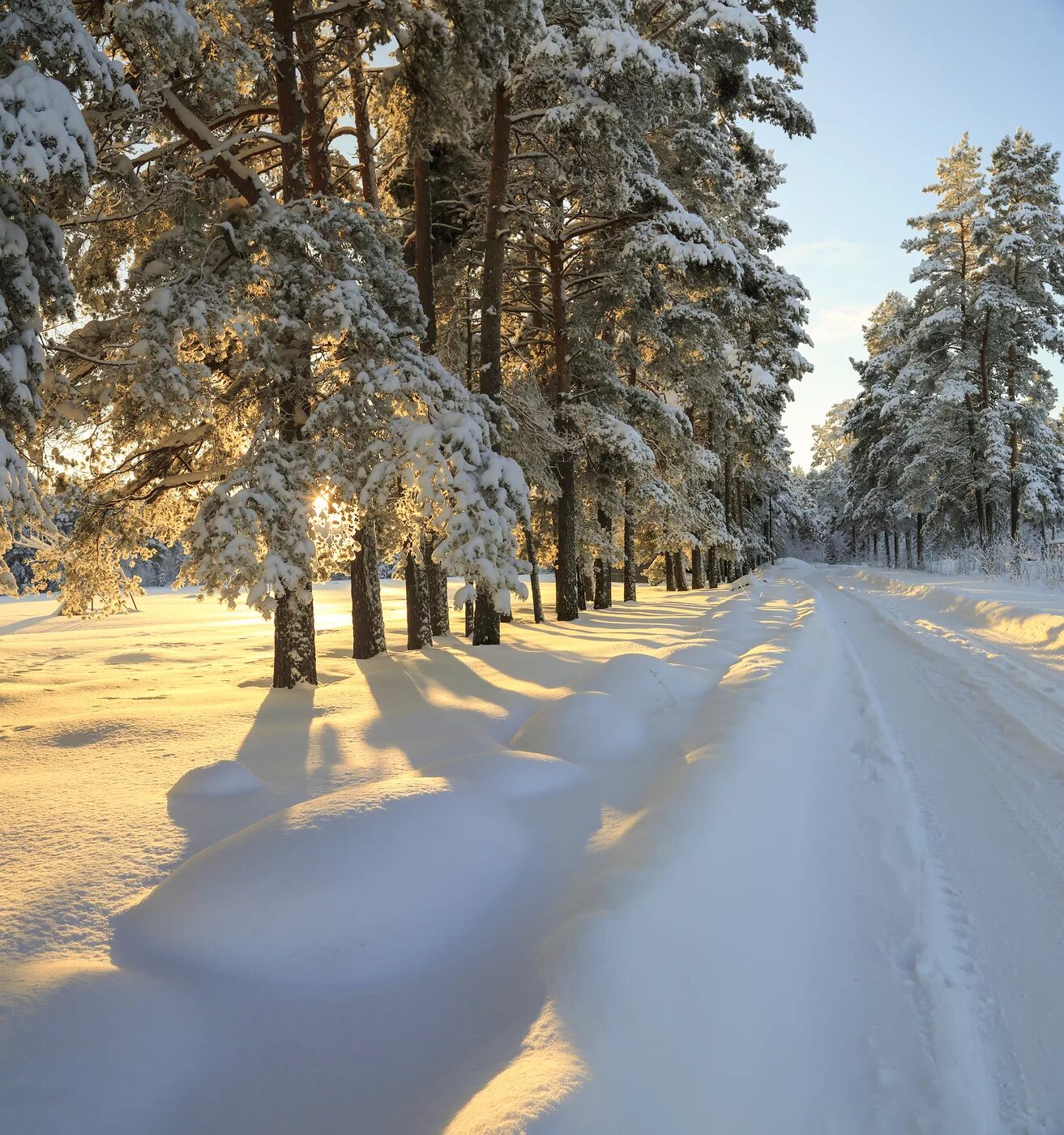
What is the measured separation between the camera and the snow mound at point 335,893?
111 inches

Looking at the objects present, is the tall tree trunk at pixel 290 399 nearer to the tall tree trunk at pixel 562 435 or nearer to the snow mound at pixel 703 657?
the snow mound at pixel 703 657

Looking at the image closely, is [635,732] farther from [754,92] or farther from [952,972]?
[754,92]

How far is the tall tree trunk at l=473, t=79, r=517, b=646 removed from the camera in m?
11.6

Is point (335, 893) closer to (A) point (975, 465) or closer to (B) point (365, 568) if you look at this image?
(B) point (365, 568)

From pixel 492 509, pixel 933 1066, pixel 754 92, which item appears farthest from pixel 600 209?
pixel 933 1066

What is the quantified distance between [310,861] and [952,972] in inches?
105

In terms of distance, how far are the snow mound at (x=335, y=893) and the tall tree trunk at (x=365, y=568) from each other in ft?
19.9

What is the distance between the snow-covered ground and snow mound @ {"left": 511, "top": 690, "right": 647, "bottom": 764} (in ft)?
0.08

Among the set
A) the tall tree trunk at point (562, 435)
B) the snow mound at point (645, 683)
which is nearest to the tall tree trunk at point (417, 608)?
the tall tree trunk at point (562, 435)

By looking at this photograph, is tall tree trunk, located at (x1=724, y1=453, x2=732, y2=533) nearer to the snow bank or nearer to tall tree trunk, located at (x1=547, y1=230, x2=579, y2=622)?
the snow bank

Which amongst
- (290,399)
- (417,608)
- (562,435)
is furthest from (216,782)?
(562,435)

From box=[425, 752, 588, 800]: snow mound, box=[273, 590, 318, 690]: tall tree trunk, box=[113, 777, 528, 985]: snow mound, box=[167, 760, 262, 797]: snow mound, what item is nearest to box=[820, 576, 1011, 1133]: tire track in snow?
box=[113, 777, 528, 985]: snow mound

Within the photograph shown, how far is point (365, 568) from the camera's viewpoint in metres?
10.3

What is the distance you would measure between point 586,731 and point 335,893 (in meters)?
2.54
